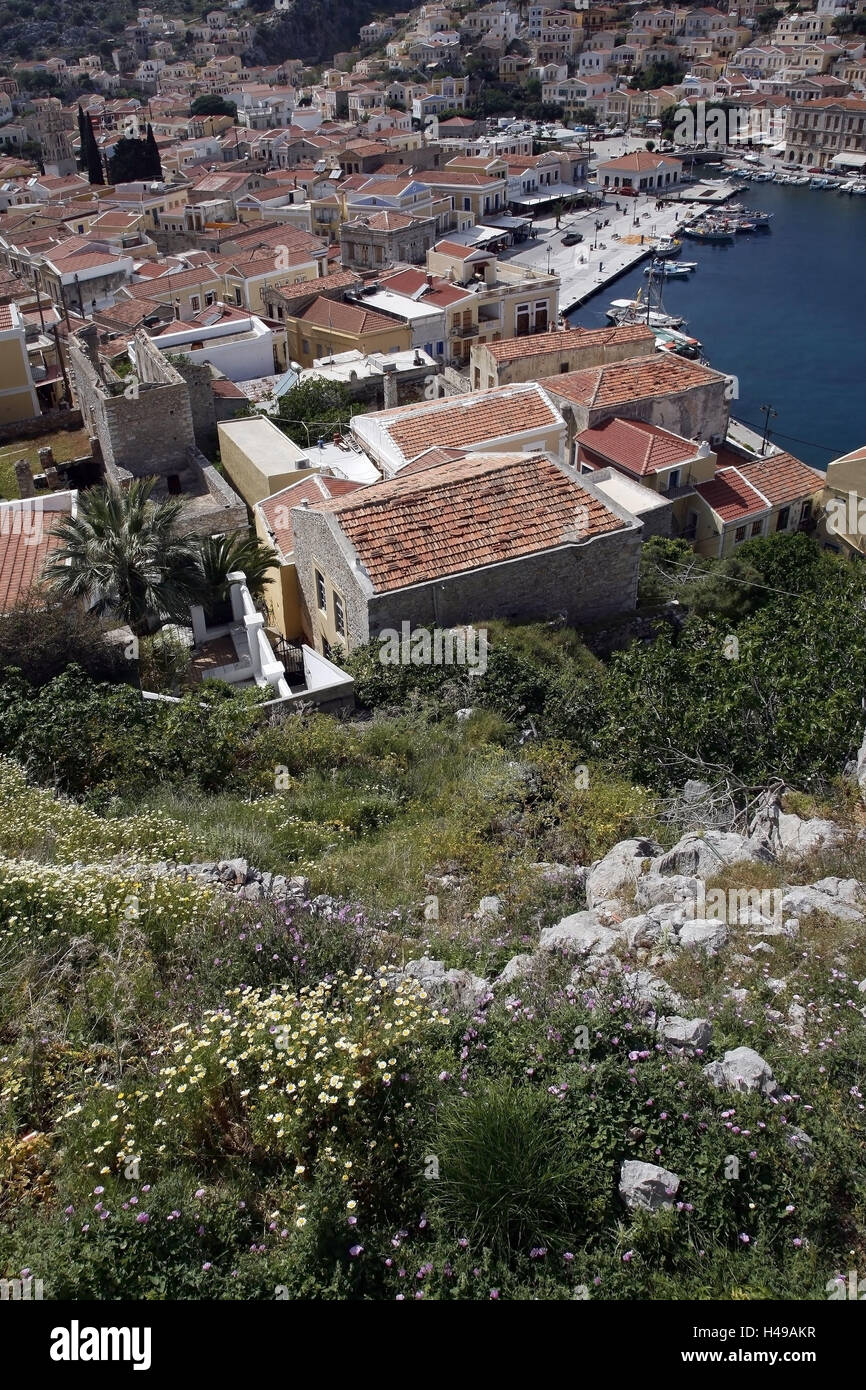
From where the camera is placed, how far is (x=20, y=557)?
61.3 ft

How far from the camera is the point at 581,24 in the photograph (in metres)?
148

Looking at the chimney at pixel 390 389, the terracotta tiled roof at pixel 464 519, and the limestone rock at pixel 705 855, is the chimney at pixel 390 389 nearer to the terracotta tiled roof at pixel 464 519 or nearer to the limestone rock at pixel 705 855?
the terracotta tiled roof at pixel 464 519

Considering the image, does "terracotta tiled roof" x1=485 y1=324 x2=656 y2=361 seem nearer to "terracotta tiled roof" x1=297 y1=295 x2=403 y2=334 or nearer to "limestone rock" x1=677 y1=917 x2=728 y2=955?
"terracotta tiled roof" x1=297 y1=295 x2=403 y2=334

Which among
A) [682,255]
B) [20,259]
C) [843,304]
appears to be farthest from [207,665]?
[682,255]

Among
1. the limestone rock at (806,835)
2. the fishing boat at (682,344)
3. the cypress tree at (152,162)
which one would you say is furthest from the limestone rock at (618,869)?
the cypress tree at (152,162)

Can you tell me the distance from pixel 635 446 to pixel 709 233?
6775 cm

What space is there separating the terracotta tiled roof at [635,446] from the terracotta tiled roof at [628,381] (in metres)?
0.85

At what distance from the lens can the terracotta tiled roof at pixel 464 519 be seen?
16094 mm

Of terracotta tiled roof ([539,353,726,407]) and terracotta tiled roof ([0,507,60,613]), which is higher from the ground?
terracotta tiled roof ([539,353,726,407])

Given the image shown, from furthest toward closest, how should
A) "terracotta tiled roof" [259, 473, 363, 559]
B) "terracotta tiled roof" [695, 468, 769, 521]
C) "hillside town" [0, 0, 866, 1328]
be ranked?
"terracotta tiled roof" [695, 468, 769, 521] < "terracotta tiled roof" [259, 473, 363, 559] < "hillside town" [0, 0, 866, 1328]

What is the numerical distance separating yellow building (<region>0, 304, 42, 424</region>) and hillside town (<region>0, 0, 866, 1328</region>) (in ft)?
0.39

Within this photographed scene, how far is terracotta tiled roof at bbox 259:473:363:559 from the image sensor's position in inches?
825

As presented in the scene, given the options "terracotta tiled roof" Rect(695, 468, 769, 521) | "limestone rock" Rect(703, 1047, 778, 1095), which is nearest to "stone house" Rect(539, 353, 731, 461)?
"terracotta tiled roof" Rect(695, 468, 769, 521)

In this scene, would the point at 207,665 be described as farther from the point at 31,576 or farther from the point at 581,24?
the point at 581,24
